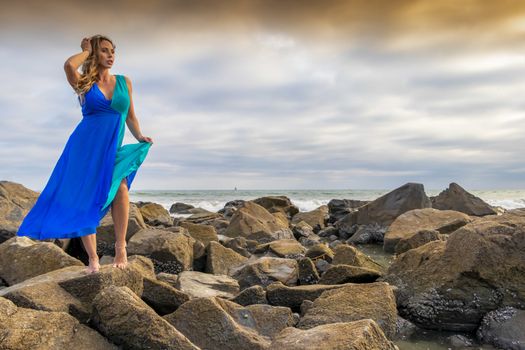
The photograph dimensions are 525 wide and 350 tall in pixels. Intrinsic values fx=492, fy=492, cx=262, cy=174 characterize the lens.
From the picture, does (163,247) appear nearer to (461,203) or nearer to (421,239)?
(421,239)

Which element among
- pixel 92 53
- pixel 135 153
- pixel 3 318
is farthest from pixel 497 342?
pixel 92 53

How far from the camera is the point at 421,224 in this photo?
10.7m

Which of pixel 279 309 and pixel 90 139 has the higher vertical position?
pixel 90 139

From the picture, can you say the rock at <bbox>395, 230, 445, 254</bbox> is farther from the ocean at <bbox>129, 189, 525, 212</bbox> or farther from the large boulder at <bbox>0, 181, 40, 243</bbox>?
the ocean at <bbox>129, 189, 525, 212</bbox>

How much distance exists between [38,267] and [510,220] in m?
5.79

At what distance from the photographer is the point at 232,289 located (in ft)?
20.8

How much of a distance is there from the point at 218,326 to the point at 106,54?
273 centimetres

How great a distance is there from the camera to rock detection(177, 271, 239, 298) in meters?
5.95

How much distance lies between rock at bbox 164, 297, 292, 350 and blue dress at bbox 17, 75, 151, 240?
3.88ft

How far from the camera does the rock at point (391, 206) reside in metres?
14.5

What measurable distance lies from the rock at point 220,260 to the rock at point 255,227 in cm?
→ 395

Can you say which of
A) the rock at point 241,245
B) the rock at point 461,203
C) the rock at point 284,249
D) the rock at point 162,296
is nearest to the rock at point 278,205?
the rock at point 461,203

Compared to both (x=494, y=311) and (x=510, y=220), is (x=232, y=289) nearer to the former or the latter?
(x=494, y=311)

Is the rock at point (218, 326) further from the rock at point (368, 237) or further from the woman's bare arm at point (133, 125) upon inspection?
the rock at point (368, 237)
